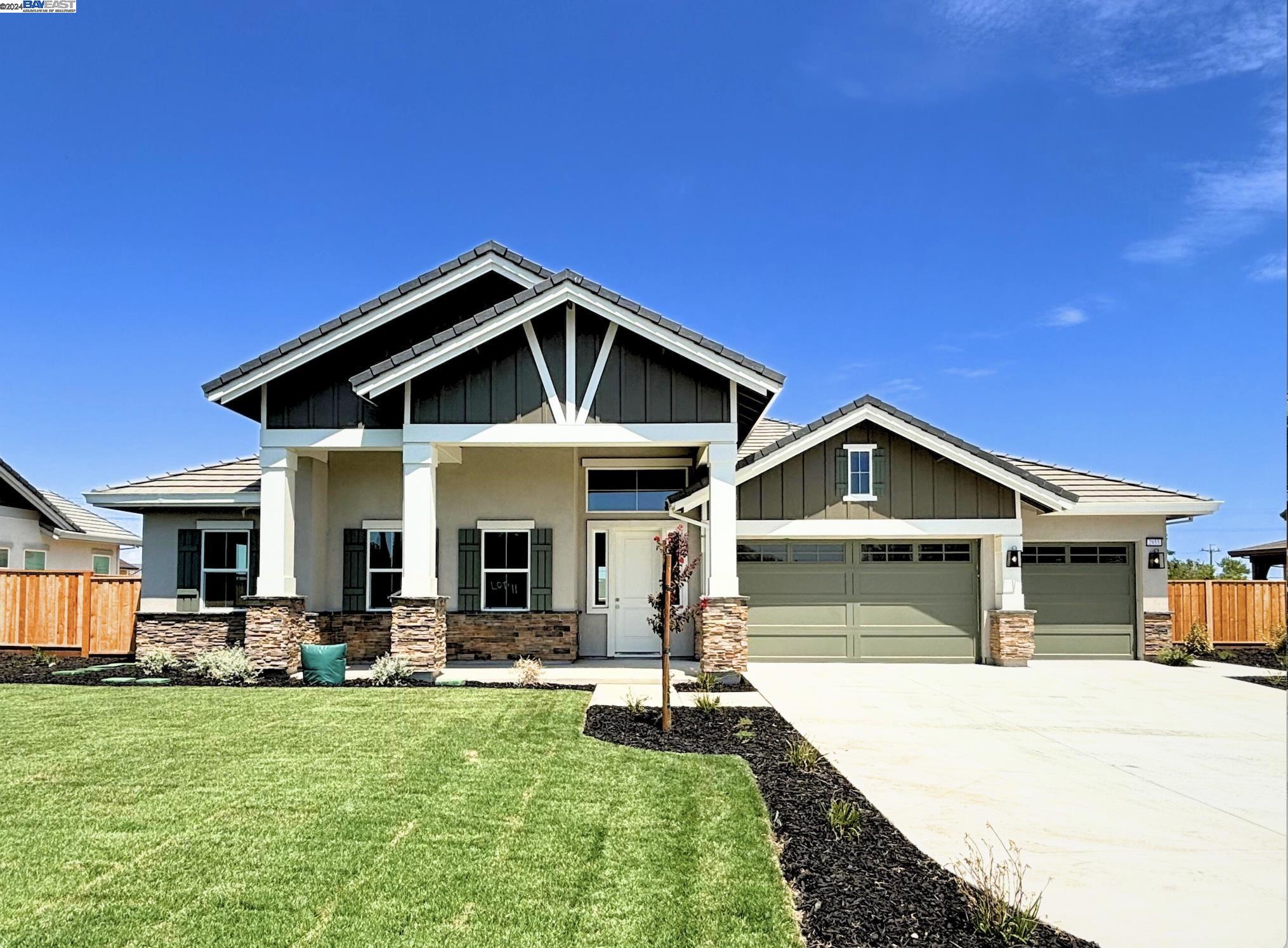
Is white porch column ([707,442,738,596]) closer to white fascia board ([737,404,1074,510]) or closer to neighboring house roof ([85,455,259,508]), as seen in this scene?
white fascia board ([737,404,1074,510])

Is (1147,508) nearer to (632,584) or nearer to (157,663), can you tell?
(632,584)

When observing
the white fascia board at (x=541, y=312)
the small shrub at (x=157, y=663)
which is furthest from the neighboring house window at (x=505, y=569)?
the small shrub at (x=157, y=663)

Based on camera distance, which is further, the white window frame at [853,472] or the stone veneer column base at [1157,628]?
the stone veneer column base at [1157,628]

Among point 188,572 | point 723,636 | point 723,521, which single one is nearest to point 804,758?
point 723,636

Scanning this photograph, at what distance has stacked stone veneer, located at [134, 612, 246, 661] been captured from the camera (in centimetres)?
1399

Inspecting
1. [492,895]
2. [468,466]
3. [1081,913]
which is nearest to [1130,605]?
[468,466]

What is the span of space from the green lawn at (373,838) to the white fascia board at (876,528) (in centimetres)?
703

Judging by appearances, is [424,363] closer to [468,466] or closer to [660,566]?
[468,466]

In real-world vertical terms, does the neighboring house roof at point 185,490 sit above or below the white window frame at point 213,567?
above

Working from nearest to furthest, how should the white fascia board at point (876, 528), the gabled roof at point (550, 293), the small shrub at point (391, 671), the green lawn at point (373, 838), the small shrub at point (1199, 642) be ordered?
the green lawn at point (373, 838) < the small shrub at point (391, 671) < the gabled roof at point (550, 293) < the white fascia board at point (876, 528) < the small shrub at point (1199, 642)

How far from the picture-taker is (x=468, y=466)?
15.6m

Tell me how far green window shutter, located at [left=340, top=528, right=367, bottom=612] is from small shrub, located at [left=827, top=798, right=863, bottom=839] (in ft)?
37.1

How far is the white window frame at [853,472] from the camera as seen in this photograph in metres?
14.9

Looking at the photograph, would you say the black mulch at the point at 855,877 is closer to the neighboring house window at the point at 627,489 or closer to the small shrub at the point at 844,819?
the small shrub at the point at 844,819
